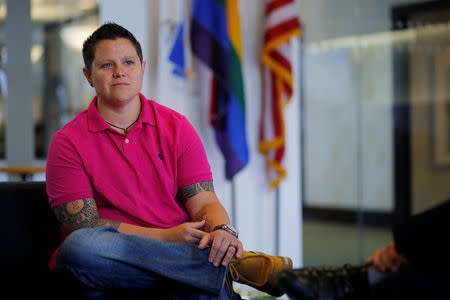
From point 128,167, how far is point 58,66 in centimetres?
258

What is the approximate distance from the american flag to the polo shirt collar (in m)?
1.36

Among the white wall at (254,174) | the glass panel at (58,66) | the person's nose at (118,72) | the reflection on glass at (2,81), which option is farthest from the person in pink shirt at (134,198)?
the reflection on glass at (2,81)

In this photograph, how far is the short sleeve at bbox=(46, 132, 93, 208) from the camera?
1486 millimetres

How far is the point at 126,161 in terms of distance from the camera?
1.57 meters

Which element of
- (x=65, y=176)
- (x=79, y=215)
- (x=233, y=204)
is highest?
(x=65, y=176)

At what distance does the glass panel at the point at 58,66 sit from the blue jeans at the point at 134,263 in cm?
262

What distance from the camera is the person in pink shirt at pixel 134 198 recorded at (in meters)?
1.31

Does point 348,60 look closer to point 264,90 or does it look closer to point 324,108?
point 324,108

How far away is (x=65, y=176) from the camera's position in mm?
1495

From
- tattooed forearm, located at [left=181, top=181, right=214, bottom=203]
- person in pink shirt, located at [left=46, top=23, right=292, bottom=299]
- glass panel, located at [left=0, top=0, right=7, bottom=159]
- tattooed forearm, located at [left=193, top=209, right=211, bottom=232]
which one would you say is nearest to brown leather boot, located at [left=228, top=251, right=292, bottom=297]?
person in pink shirt, located at [left=46, top=23, right=292, bottom=299]

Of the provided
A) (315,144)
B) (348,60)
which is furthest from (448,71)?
(315,144)

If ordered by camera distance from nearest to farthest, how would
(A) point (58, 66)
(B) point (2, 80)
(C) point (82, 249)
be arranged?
1. (C) point (82, 249)
2. (B) point (2, 80)
3. (A) point (58, 66)

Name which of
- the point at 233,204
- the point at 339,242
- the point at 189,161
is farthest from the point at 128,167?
the point at 339,242

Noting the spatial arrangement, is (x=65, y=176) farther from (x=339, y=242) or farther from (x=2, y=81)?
(x=2, y=81)
